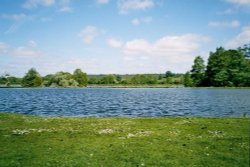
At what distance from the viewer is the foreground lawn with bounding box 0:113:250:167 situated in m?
15.8

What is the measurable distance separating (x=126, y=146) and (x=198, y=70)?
7014 inches

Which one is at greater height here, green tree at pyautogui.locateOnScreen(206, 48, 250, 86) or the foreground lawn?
green tree at pyautogui.locateOnScreen(206, 48, 250, 86)

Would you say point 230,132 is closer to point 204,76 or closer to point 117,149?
point 117,149

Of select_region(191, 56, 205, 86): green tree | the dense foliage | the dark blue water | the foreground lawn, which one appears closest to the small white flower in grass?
the foreground lawn

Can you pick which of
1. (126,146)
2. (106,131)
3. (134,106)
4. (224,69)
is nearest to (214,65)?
(224,69)

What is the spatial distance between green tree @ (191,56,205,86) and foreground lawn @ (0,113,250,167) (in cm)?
16800

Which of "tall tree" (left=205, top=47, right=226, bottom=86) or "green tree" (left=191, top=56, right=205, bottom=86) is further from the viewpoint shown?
"green tree" (left=191, top=56, right=205, bottom=86)

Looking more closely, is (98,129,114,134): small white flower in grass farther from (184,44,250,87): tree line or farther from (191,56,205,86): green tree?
(191,56,205,86): green tree

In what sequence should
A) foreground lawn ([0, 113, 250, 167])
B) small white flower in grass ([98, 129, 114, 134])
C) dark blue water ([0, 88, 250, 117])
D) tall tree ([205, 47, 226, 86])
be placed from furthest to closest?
tall tree ([205, 47, 226, 86]) → dark blue water ([0, 88, 250, 117]) → small white flower in grass ([98, 129, 114, 134]) → foreground lawn ([0, 113, 250, 167])

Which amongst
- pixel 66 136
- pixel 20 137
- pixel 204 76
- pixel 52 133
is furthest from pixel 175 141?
pixel 204 76

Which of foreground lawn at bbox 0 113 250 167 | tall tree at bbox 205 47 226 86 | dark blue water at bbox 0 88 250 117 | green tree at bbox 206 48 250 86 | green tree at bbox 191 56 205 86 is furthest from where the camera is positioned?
green tree at bbox 191 56 205 86

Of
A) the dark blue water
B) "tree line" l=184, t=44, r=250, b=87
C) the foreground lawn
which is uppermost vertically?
"tree line" l=184, t=44, r=250, b=87

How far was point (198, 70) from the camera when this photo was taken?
190m

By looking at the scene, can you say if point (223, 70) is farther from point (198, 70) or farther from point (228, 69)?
point (198, 70)
